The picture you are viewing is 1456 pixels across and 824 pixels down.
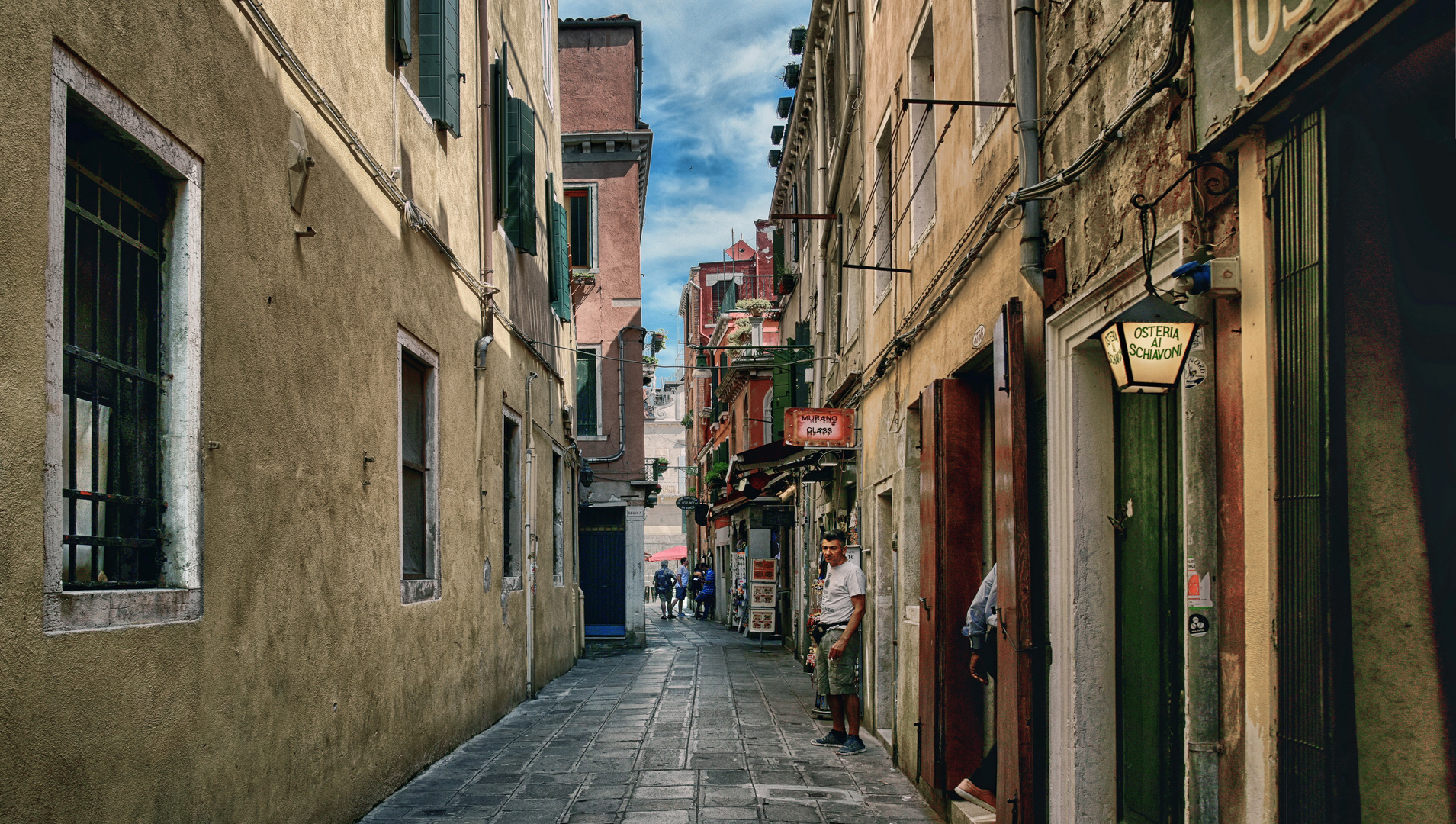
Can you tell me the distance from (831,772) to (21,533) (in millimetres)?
6353

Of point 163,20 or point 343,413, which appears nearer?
point 163,20

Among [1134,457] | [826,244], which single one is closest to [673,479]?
[826,244]

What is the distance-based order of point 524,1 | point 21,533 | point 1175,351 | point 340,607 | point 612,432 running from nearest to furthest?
point 21,533 < point 1175,351 < point 340,607 < point 524,1 < point 612,432

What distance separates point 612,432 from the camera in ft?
81.5

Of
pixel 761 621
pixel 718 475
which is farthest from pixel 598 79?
pixel 718 475

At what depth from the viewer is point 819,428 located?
1256cm

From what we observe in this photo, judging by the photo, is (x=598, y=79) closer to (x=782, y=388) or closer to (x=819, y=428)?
(x=782, y=388)

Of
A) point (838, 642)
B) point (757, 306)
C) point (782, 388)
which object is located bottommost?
point (838, 642)

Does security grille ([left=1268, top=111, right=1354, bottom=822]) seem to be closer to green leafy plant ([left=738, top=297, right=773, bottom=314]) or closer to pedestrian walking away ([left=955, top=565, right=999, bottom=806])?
pedestrian walking away ([left=955, top=565, right=999, bottom=806])

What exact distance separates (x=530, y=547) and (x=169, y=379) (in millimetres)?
9565

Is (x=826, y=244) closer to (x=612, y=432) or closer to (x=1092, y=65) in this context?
(x=612, y=432)

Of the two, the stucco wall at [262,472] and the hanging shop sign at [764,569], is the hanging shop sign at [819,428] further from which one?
the hanging shop sign at [764,569]

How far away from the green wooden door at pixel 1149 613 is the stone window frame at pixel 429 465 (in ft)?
16.5

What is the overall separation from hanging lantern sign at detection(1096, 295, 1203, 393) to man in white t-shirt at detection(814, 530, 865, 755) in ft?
19.6
